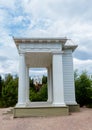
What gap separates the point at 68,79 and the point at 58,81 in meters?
1.56

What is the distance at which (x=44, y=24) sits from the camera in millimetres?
13992

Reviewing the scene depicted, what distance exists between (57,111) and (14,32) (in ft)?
19.5

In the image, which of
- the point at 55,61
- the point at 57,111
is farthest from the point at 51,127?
the point at 55,61

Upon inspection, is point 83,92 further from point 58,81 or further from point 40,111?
point 40,111

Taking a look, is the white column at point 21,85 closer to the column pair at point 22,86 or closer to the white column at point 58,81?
the column pair at point 22,86

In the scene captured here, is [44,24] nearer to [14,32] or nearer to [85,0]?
[14,32]

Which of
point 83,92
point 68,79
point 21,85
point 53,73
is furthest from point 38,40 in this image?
point 83,92

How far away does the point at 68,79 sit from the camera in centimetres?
1438

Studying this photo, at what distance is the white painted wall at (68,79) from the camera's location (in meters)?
14.2

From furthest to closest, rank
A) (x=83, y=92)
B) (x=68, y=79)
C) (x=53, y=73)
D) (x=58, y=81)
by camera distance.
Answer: (x=83, y=92)
(x=68, y=79)
(x=53, y=73)
(x=58, y=81)

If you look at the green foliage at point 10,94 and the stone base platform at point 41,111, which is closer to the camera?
the stone base platform at point 41,111

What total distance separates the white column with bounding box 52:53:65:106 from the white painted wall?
4.23ft

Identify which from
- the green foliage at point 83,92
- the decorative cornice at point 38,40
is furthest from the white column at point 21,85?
the green foliage at point 83,92

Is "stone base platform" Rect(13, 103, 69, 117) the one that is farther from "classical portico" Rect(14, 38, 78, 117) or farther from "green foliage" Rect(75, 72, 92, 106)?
"green foliage" Rect(75, 72, 92, 106)
